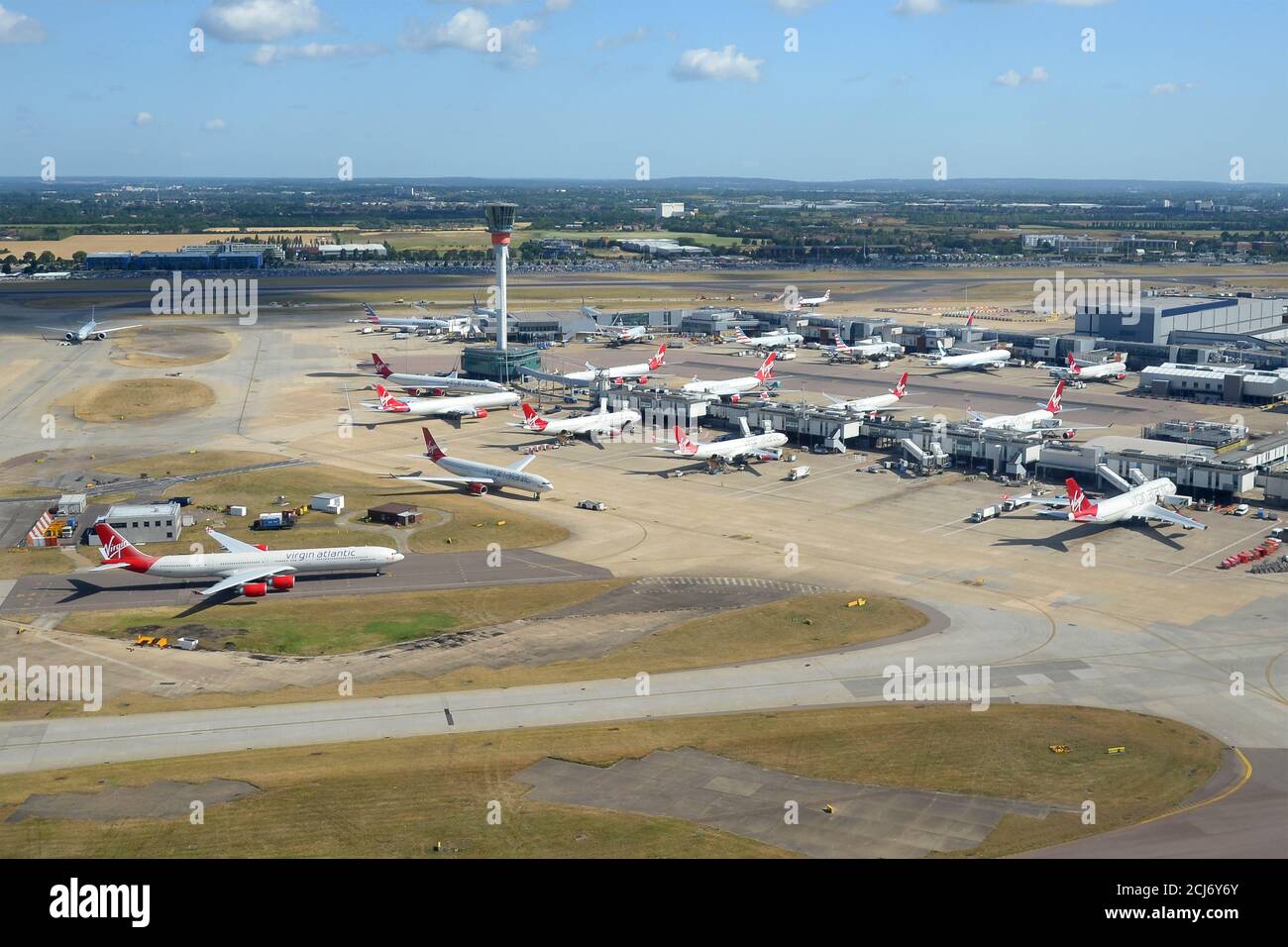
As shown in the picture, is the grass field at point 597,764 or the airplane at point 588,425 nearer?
the grass field at point 597,764

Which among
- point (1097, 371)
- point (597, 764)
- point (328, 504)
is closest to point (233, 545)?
point (328, 504)

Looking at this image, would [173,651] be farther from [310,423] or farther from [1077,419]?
[1077,419]

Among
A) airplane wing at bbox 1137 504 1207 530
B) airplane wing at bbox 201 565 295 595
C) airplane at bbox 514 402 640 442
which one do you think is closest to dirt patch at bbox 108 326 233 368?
airplane at bbox 514 402 640 442

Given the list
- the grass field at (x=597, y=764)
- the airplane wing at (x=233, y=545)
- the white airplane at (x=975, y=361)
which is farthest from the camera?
the white airplane at (x=975, y=361)

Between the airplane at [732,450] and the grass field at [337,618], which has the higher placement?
the airplane at [732,450]

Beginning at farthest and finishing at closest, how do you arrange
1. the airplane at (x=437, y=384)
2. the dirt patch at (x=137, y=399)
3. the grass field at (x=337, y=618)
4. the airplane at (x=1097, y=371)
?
the airplane at (x=1097, y=371) → the airplane at (x=437, y=384) → the dirt patch at (x=137, y=399) → the grass field at (x=337, y=618)

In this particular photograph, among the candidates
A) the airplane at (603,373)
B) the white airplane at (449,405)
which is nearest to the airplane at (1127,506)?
the white airplane at (449,405)

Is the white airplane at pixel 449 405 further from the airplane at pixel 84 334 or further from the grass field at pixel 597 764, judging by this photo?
the grass field at pixel 597 764

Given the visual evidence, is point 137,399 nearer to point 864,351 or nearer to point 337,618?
point 337,618
